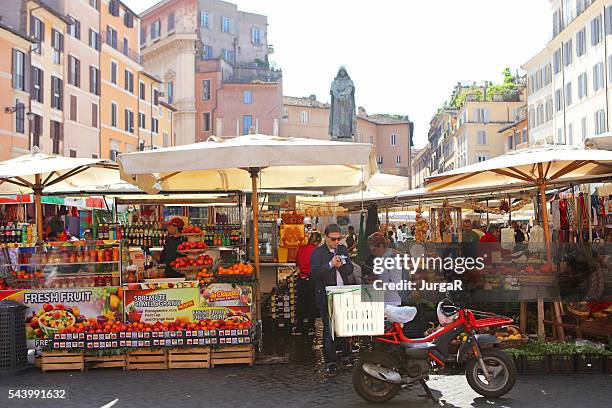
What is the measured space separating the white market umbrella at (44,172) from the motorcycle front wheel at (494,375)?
18.8 ft

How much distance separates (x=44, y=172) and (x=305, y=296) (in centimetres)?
460

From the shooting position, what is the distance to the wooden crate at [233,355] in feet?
29.3

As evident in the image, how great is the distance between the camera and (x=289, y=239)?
14.9 m

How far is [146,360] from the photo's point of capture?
890 centimetres

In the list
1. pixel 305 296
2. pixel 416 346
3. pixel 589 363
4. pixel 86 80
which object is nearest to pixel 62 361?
pixel 305 296

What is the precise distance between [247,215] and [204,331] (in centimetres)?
542

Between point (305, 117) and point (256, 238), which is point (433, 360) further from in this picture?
point (305, 117)

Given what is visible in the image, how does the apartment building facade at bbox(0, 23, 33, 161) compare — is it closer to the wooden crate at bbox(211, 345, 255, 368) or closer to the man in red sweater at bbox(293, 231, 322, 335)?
the man in red sweater at bbox(293, 231, 322, 335)

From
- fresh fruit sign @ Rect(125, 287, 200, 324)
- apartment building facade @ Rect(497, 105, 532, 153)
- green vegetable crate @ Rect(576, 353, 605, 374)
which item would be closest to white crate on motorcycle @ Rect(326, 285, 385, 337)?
fresh fruit sign @ Rect(125, 287, 200, 324)

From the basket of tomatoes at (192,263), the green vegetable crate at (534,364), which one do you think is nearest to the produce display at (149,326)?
the basket of tomatoes at (192,263)

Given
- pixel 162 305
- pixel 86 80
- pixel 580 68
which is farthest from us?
pixel 580 68

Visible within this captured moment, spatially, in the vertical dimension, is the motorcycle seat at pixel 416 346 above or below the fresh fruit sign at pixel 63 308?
below

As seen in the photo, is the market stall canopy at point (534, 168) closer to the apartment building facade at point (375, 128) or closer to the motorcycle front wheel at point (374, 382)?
the motorcycle front wheel at point (374, 382)

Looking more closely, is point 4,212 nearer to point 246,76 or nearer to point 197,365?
point 197,365
